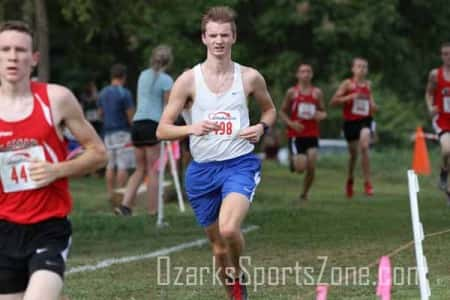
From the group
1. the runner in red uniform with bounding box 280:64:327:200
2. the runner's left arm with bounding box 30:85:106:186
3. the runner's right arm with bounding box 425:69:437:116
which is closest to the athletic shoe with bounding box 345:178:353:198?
the runner in red uniform with bounding box 280:64:327:200

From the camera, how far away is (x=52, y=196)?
7.05m

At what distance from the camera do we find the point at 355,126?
2075 centimetres

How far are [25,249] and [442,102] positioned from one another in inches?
439

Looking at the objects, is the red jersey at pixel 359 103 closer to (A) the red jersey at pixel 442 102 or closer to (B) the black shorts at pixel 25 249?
(A) the red jersey at pixel 442 102

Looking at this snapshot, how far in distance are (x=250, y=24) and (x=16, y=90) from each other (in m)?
31.5

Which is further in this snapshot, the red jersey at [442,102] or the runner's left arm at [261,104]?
the red jersey at [442,102]

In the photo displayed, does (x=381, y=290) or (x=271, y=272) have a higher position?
(x=381, y=290)

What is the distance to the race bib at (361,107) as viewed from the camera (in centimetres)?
2069

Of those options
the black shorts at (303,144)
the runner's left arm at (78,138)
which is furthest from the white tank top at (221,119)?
the black shorts at (303,144)

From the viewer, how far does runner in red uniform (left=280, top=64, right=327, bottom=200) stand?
1972 cm

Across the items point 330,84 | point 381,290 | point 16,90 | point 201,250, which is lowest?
point 330,84

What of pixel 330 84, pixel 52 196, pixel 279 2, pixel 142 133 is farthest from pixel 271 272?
pixel 330 84

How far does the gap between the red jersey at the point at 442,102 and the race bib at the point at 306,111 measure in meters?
2.65

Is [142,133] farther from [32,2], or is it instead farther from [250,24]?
[250,24]
